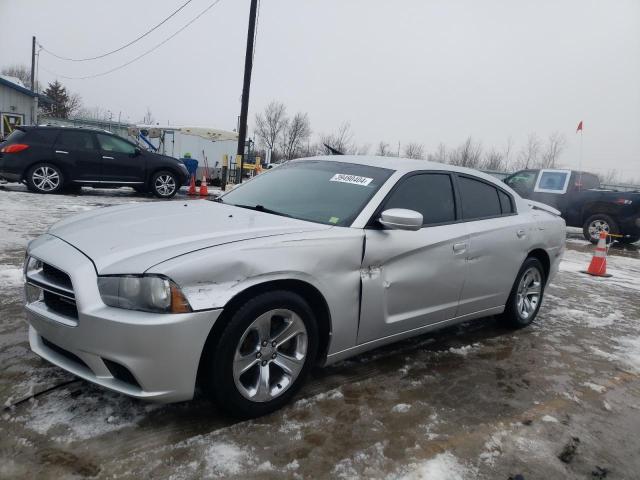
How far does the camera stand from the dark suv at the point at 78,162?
10.8 m

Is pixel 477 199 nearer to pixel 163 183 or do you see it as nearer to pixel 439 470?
pixel 439 470

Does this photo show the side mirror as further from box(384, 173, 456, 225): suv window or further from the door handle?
the door handle

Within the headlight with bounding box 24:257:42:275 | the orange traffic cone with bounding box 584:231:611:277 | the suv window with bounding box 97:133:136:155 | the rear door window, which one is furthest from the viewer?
the rear door window

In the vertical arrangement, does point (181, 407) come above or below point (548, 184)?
below

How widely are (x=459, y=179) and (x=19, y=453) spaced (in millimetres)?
3428

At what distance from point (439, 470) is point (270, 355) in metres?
1.03

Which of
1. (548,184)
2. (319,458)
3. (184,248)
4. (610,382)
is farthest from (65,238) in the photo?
(548,184)

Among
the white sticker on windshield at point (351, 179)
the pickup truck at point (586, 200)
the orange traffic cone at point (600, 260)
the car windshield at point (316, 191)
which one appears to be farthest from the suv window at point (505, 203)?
the pickup truck at point (586, 200)

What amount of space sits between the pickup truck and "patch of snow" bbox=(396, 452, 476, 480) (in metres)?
10.8

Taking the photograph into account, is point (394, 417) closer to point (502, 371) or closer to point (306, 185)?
point (502, 371)

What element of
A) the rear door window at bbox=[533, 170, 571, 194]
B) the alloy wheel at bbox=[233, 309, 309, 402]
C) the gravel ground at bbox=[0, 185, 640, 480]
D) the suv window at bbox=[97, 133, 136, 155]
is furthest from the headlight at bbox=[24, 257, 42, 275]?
the rear door window at bbox=[533, 170, 571, 194]

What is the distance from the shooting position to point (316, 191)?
136 inches

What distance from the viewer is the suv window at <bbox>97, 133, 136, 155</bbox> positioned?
11781 millimetres

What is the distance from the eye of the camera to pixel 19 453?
2186mm
